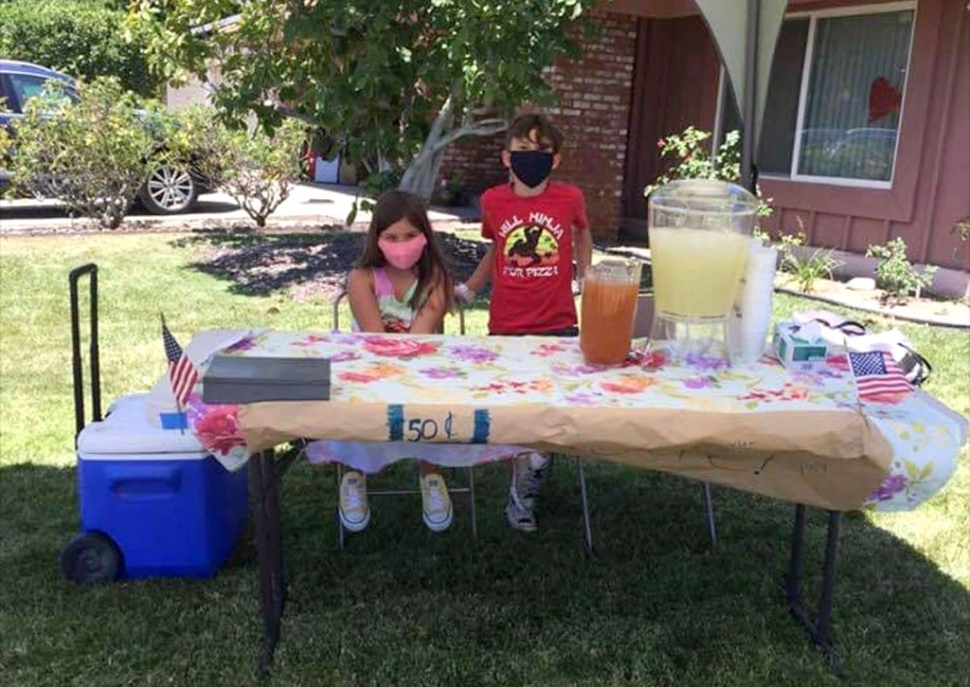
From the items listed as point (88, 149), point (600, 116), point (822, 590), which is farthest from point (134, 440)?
point (600, 116)

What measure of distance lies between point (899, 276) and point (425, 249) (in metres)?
5.72

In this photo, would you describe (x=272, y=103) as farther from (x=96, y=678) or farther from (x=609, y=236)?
(x=96, y=678)

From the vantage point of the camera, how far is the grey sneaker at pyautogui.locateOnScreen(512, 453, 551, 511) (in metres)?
3.42

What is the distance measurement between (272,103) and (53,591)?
5.40 m

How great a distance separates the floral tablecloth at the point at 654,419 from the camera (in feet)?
6.93

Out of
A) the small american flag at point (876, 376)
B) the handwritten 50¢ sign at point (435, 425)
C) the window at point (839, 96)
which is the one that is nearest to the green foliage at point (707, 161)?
the window at point (839, 96)

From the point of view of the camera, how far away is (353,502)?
3027 millimetres

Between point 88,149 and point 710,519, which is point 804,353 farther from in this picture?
point 88,149

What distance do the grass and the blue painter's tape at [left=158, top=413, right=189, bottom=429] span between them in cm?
54

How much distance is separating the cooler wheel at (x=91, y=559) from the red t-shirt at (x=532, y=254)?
1.55 metres

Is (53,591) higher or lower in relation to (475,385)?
lower

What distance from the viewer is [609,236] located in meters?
11.0

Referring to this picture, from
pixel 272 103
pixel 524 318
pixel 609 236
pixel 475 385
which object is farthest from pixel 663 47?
pixel 475 385

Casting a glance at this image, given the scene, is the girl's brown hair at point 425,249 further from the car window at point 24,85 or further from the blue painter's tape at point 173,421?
the car window at point 24,85
